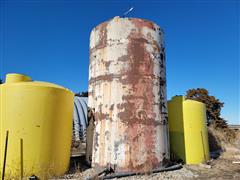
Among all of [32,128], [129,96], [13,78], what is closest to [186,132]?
[129,96]

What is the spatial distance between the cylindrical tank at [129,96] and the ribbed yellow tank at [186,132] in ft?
4.01

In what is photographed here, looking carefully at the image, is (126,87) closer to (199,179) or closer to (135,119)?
(135,119)

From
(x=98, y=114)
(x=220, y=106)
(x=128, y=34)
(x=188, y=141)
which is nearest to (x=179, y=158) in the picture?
(x=188, y=141)

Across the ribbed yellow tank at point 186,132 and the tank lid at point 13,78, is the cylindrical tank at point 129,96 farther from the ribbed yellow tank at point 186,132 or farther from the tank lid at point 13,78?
the tank lid at point 13,78

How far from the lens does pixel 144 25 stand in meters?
7.84

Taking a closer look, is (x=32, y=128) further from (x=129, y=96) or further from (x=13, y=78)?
(x=129, y=96)

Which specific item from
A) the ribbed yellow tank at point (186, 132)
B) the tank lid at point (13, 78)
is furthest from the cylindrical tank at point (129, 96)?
the tank lid at point (13, 78)

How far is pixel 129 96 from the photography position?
7.23m

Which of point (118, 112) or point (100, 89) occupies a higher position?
point (100, 89)

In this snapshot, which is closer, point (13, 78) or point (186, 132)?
point (13, 78)

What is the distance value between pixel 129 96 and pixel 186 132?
297cm

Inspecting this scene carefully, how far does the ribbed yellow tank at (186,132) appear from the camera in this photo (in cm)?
877

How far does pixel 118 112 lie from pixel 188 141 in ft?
10.5

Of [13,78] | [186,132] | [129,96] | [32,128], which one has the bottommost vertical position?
[186,132]
